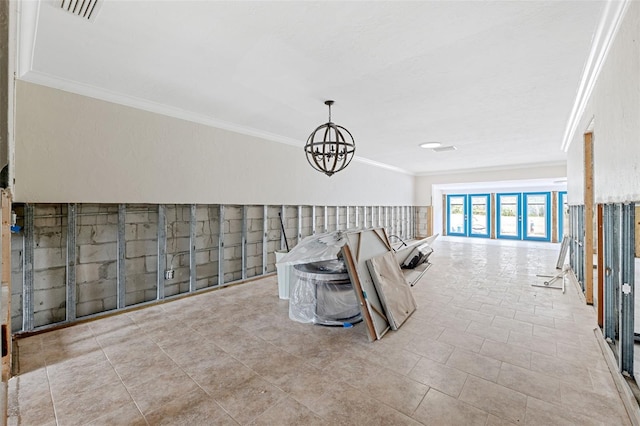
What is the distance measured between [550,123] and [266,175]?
17.5ft

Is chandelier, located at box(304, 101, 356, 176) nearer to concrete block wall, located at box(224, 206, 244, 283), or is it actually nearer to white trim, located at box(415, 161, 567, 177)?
concrete block wall, located at box(224, 206, 244, 283)

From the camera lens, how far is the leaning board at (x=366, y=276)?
3.28m

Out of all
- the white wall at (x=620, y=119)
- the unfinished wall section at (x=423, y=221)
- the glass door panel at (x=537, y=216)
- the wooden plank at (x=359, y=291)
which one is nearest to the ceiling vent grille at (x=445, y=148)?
the white wall at (x=620, y=119)

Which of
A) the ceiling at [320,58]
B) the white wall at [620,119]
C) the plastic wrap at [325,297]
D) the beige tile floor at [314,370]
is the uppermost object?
the ceiling at [320,58]

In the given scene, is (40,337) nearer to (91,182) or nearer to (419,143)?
(91,182)

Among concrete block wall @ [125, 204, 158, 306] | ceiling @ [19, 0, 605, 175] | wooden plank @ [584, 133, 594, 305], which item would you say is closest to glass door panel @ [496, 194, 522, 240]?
ceiling @ [19, 0, 605, 175]

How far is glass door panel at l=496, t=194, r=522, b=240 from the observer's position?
12.9m

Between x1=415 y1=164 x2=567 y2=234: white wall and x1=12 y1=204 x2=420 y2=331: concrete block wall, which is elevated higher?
x1=415 y1=164 x2=567 y2=234: white wall

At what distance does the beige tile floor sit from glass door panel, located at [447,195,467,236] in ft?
33.7

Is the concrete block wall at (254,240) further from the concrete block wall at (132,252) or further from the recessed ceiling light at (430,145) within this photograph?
the recessed ceiling light at (430,145)

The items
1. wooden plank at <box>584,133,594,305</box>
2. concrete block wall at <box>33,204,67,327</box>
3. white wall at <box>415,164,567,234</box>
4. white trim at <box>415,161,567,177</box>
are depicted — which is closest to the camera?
concrete block wall at <box>33,204,67,327</box>

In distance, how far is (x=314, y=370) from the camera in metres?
2.65

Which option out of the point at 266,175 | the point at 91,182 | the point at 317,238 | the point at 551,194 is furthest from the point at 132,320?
the point at 551,194

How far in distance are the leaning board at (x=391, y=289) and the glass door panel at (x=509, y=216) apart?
1132 cm
